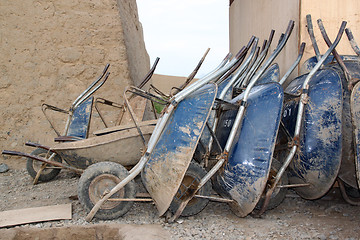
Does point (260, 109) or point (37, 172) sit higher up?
point (260, 109)

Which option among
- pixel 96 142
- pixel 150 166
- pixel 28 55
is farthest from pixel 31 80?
pixel 150 166

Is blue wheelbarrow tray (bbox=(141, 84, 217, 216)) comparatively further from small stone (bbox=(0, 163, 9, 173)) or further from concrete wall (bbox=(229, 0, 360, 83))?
small stone (bbox=(0, 163, 9, 173))

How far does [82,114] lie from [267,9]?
10.4ft

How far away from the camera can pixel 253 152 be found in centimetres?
255

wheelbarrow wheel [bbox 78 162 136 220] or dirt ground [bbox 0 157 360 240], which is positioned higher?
wheelbarrow wheel [bbox 78 162 136 220]

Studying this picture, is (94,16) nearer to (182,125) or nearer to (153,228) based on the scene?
(182,125)

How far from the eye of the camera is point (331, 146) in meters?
2.70

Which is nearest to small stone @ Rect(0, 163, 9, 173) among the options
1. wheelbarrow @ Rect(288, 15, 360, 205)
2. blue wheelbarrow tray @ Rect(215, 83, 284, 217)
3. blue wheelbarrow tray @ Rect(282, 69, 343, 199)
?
blue wheelbarrow tray @ Rect(215, 83, 284, 217)

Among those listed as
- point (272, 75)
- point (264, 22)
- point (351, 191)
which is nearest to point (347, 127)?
point (351, 191)

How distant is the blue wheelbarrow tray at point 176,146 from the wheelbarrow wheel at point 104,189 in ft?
0.71

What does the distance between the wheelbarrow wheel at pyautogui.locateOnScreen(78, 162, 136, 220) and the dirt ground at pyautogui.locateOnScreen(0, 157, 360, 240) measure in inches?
3.5

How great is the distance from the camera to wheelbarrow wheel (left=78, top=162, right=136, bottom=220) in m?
2.66

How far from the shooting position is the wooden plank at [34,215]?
8.67 feet

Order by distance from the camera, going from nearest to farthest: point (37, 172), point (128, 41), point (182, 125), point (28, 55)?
point (182, 125)
point (37, 172)
point (28, 55)
point (128, 41)
